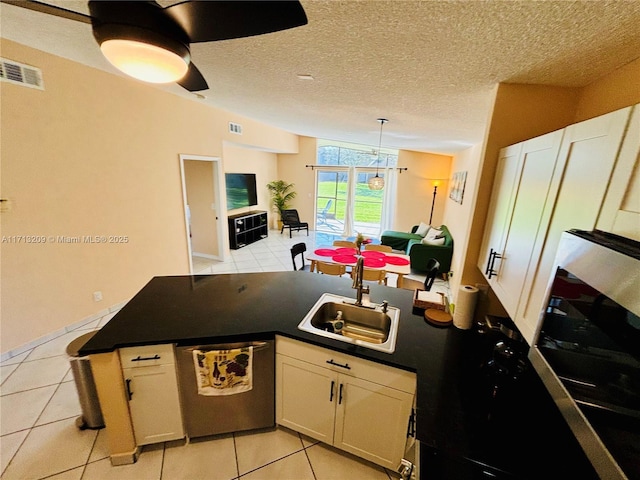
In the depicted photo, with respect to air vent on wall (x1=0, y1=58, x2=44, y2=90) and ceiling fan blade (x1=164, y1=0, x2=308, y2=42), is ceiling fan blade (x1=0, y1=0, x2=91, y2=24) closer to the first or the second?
ceiling fan blade (x1=164, y1=0, x2=308, y2=42)

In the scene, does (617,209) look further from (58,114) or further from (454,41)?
(58,114)

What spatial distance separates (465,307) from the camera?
1631 millimetres

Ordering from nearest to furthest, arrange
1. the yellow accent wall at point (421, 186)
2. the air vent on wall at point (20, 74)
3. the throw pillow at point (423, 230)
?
1. the air vent on wall at point (20, 74)
2. the throw pillow at point (423, 230)
3. the yellow accent wall at point (421, 186)

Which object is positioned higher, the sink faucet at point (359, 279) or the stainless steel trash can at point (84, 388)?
the sink faucet at point (359, 279)

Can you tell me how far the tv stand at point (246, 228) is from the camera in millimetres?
6059

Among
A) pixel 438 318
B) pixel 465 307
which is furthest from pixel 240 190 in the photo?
pixel 465 307

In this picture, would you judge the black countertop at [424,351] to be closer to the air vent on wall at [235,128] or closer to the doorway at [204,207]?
the doorway at [204,207]

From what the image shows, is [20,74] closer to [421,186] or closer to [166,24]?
[166,24]

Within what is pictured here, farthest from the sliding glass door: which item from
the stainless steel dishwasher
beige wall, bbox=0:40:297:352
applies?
the stainless steel dishwasher

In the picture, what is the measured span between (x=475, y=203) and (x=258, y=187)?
639cm

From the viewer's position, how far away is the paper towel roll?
1.62m

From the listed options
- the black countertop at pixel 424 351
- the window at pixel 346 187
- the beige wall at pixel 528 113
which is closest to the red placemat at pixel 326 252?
the black countertop at pixel 424 351

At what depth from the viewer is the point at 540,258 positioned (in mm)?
1054

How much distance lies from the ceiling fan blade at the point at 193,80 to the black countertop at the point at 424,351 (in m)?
1.41
